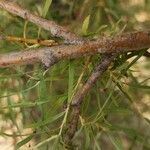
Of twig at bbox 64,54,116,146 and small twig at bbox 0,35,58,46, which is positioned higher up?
small twig at bbox 0,35,58,46

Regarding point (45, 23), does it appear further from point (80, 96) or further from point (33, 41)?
point (80, 96)

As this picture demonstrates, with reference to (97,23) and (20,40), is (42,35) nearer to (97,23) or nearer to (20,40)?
(97,23)

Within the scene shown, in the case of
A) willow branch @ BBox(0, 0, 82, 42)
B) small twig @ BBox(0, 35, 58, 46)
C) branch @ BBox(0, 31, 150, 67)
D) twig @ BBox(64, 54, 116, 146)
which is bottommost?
twig @ BBox(64, 54, 116, 146)

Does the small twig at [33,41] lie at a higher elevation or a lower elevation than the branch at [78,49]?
higher

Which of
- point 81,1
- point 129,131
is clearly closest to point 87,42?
point 129,131
